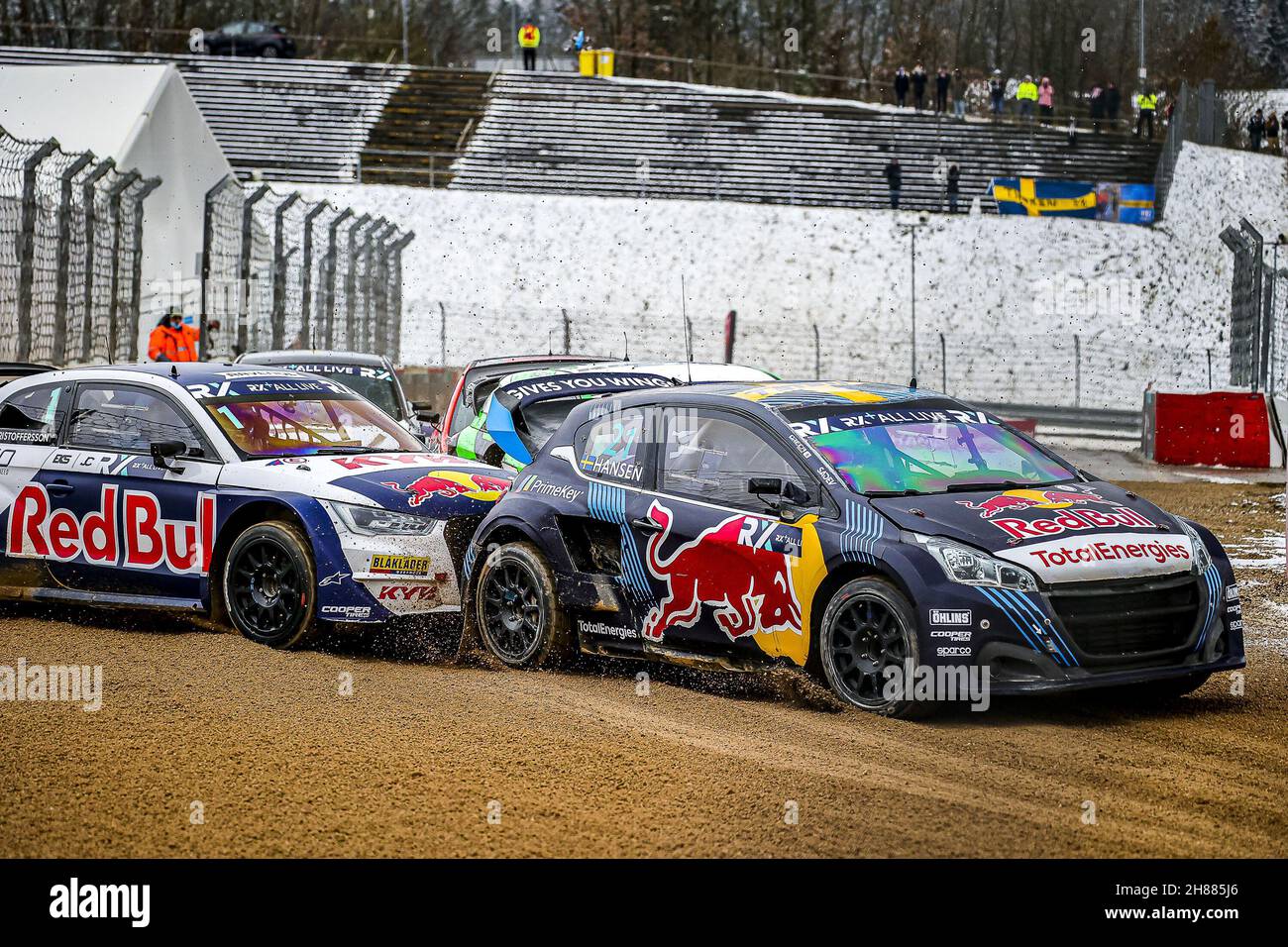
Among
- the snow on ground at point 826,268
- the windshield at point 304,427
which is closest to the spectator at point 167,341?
the windshield at point 304,427

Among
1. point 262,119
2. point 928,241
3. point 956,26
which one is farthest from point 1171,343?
point 956,26

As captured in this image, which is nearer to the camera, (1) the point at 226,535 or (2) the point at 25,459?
(1) the point at 226,535

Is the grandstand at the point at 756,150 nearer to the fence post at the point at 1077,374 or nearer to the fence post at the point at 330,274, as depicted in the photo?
the fence post at the point at 1077,374

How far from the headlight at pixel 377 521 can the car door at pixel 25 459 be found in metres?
2.19

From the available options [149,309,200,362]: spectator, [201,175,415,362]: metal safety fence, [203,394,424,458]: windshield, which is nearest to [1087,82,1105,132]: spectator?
[201,175,415,362]: metal safety fence

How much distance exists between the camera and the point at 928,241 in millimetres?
46250

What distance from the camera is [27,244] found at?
61.2 feet

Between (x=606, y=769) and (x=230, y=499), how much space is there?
12.6 ft

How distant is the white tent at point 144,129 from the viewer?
31125mm

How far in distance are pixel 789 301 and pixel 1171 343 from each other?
32.2 feet

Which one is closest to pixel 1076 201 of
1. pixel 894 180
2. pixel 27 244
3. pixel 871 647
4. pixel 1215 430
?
pixel 894 180

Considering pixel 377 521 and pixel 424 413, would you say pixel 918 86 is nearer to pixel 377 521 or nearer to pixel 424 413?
pixel 424 413
